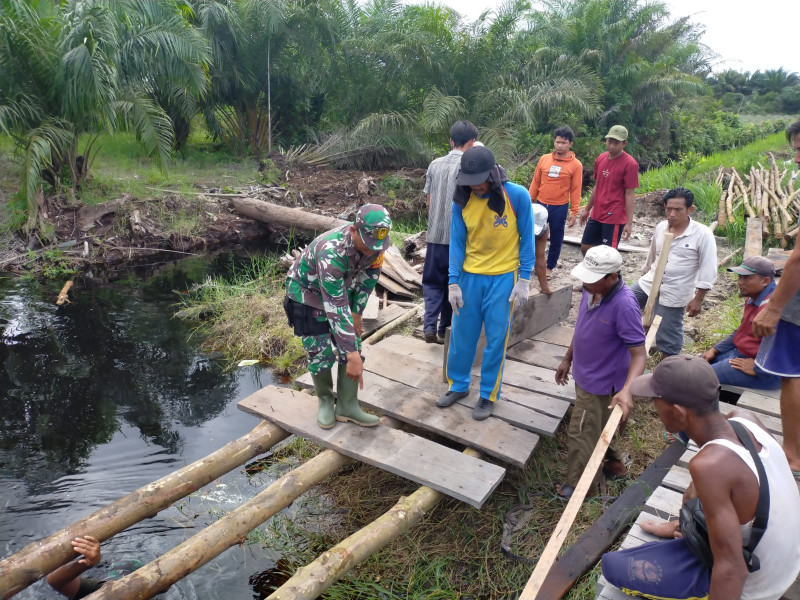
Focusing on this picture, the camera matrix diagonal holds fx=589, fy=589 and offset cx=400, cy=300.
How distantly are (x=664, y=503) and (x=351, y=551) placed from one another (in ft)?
5.36

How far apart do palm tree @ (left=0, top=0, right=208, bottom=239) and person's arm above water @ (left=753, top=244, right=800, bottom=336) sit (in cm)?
1018

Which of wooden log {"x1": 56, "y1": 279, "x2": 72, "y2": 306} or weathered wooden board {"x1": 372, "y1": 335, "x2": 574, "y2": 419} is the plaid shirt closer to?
weathered wooden board {"x1": 372, "y1": 335, "x2": 574, "y2": 419}

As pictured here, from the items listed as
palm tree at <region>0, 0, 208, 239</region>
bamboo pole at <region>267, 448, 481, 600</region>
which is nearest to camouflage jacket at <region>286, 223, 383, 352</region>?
bamboo pole at <region>267, 448, 481, 600</region>

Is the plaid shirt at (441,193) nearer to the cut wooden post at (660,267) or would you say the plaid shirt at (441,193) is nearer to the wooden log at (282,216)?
the cut wooden post at (660,267)

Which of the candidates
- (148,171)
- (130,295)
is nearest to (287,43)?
(148,171)

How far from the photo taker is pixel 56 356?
22.2 ft

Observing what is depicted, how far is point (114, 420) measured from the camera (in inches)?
222

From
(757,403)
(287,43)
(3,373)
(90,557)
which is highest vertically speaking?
(287,43)

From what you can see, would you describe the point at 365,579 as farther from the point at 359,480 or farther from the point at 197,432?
the point at 197,432

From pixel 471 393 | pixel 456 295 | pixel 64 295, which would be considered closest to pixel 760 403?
pixel 471 393

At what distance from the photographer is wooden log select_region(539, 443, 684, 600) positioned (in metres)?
2.89

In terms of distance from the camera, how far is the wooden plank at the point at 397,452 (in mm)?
3479

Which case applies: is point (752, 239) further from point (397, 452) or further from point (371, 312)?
point (397, 452)

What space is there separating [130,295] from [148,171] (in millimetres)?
5634
